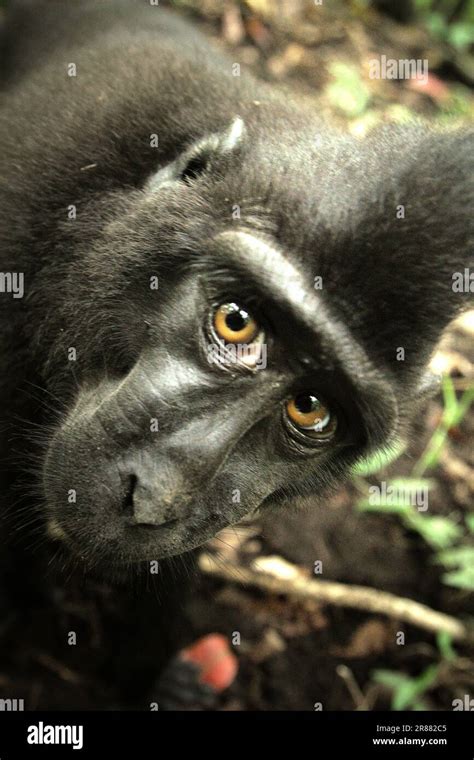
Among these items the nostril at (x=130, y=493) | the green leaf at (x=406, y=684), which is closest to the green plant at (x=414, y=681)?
the green leaf at (x=406, y=684)

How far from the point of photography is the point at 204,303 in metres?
3.07

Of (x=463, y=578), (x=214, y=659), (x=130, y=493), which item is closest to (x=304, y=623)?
(x=214, y=659)

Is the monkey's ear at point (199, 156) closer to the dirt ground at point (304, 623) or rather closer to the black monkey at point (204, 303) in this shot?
the black monkey at point (204, 303)

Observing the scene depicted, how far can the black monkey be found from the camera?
117 inches

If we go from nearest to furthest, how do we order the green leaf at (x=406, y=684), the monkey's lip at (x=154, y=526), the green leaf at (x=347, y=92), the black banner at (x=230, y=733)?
1. the monkey's lip at (x=154, y=526)
2. the black banner at (x=230, y=733)
3. the green leaf at (x=406, y=684)
4. the green leaf at (x=347, y=92)

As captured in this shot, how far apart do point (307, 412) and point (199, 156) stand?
1.14 meters

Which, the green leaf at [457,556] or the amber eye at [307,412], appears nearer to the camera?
the amber eye at [307,412]

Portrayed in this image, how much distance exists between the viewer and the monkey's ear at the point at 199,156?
3316mm

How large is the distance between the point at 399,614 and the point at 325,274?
293 cm

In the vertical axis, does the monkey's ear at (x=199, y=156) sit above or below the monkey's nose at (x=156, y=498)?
above

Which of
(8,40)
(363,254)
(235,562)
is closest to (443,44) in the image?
(8,40)

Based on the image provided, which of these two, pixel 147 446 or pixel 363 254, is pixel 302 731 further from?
pixel 363 254

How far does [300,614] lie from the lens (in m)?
5.26

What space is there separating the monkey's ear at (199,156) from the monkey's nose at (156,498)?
1.26 m
